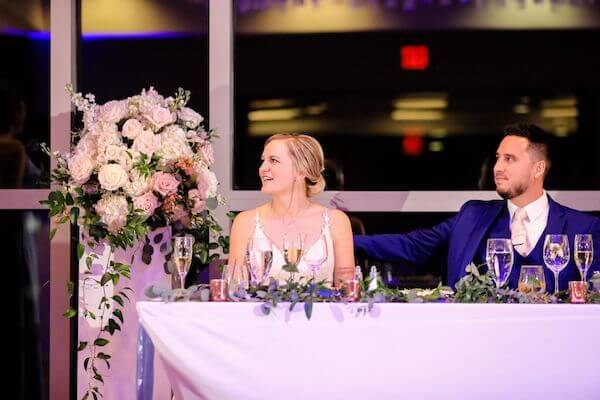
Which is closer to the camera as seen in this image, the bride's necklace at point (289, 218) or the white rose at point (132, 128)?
the white rose at point (132, 128)

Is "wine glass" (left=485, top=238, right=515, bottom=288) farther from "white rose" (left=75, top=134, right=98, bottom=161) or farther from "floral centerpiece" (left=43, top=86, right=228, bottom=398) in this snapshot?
"white rose" (left=75, top=134, right=98, bottom=161)

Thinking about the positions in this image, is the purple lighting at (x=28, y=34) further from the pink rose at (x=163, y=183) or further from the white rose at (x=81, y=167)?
the pink rose at (x=163, y=183)

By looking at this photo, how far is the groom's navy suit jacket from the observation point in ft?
12.0

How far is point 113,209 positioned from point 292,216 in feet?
2.49

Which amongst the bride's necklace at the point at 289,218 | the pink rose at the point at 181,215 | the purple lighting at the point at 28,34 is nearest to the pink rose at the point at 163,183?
the pink rose at the point at 181,215

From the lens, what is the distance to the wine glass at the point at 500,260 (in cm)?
280

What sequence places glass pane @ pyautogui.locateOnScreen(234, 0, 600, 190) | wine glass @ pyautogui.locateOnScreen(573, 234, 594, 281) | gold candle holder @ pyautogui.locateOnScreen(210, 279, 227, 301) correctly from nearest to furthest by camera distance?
gold candle holder @ pyautogui.locateOnScreen(210, 279, 227, 301) → wine glass @ pyautogui.locateOnScreen(573, 234, 594, 281) → glass pane @ pyautogui.locateOnScreen(234, 0, 600, 190)

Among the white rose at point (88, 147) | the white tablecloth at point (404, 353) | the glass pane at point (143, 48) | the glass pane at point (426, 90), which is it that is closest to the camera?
the white tablecloth at point (404, 353)

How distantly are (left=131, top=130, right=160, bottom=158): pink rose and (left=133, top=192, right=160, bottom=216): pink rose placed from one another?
0.53 feet

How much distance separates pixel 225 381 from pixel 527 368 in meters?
0.86

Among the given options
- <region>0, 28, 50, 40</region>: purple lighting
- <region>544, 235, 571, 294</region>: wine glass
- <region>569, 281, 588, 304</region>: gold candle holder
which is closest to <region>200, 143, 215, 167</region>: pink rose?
<region>0, 28, 50, 40</region>: purple lighting

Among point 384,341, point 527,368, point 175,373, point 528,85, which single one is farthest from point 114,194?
point 528,85

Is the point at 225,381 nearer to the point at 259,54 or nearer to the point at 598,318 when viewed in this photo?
the point at 598,318

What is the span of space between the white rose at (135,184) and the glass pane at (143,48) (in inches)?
41.0
